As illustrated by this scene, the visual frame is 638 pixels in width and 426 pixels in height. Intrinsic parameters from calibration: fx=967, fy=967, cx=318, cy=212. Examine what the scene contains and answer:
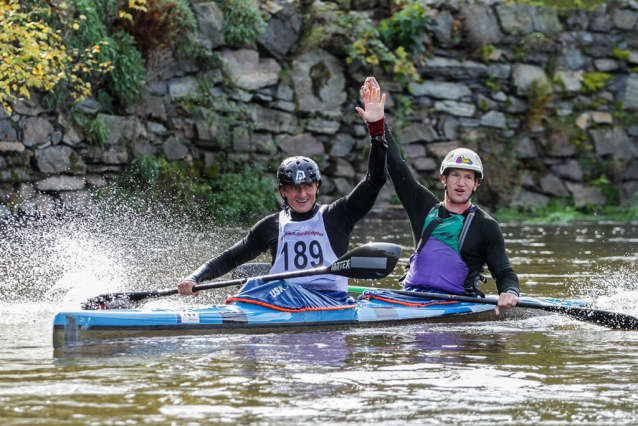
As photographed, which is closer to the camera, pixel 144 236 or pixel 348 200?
pixel 348 200

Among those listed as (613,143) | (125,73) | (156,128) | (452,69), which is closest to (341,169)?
(452,69)

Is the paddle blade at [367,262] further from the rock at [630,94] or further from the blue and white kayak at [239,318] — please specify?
the rock at [630,94]

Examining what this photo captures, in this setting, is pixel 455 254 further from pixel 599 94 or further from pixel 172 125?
pixel 599 94

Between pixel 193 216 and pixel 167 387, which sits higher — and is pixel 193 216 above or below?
above

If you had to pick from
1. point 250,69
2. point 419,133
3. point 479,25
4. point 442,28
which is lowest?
point 419,133

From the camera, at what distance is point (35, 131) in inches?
526

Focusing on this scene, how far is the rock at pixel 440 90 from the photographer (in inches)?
699

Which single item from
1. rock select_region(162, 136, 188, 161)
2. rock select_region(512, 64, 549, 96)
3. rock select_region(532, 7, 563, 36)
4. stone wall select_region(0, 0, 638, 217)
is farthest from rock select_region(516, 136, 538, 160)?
rock select_region(162, 136, 188, 161)

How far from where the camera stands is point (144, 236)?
1333 cm

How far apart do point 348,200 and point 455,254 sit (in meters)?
0.86

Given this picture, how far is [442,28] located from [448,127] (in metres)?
1.84

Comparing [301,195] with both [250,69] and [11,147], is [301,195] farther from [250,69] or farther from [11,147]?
[250,69]

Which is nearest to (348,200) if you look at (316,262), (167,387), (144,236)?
(316,262)

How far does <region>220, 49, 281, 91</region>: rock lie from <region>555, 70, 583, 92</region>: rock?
6113 millimetres
